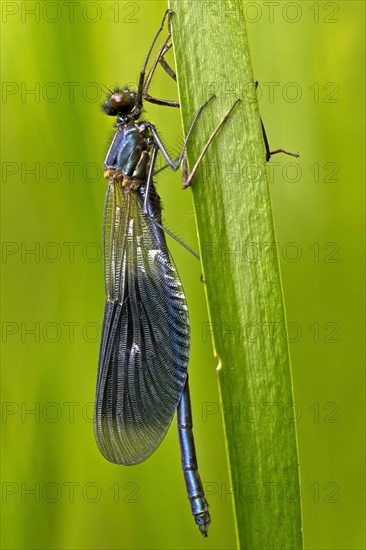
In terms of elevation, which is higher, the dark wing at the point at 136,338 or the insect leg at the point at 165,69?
the insect leg at the point at 165,69

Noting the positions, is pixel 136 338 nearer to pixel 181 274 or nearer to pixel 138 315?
pixel 138 315

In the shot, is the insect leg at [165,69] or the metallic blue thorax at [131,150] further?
the metallic blue thorax at [131,150]

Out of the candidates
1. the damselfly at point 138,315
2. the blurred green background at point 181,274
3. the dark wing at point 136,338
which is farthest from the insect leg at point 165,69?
the dark wing at point 136,338

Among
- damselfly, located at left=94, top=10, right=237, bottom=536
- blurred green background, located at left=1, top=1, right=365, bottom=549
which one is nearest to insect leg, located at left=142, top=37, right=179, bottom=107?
damselfly, located at left=94, top=10, right=237, bottom=536

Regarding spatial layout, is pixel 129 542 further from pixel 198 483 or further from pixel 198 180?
pixel 198 180

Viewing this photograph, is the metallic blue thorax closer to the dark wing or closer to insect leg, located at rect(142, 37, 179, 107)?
the dark wing

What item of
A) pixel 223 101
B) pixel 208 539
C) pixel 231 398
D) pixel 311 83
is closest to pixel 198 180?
pixel 223 101

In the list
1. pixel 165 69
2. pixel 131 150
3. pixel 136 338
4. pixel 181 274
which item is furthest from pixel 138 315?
pixel 165 69

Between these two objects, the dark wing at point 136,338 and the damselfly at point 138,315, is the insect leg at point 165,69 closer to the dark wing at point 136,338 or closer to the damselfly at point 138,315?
the damselfly at point 138,315
